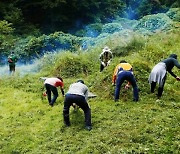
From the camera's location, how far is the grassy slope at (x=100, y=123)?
10.5 m

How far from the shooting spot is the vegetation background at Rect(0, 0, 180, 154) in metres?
10.8

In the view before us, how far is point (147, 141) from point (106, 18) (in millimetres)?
19544

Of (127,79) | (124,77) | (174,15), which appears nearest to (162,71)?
(127,79)

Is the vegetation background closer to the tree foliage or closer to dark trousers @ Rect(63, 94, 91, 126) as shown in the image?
the tree foliage

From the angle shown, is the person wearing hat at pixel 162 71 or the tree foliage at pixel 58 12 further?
the tree foliage at pixel 58 12

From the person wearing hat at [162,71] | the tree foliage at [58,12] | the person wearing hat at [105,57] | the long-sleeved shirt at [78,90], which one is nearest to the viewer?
the long-sleeved shirt at [78,90]

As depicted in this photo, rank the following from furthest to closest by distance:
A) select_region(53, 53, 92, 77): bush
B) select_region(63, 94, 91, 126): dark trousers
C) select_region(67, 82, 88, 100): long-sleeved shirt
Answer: select_region(53, 53, 92, 77): bush → select_region(67, 82, 88, 100): long-sleeved shirt → select_region(63, 94, 91, 126): dark trousers

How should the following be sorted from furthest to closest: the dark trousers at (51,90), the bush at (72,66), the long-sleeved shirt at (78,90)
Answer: the bush at (72,66) → the dark trousers at (51,90) → the long-sleeved shirt at (78,90)

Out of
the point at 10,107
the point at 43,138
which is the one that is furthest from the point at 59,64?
the point at 43,138

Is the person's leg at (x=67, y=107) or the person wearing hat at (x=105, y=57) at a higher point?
the person wearing hat at (x=105, y=57)

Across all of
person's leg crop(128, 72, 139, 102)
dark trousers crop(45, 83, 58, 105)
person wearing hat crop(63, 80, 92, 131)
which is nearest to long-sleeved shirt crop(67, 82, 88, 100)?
person wearing hat crop(63, 80, 92, 131)

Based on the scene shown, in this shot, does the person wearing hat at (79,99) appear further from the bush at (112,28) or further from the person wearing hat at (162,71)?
the bush at (112,28)

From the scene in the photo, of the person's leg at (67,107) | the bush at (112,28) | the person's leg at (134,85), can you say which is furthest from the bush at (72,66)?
the bush at (112,28)

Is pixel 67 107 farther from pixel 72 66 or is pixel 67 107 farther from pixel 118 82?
pixel 72 66
